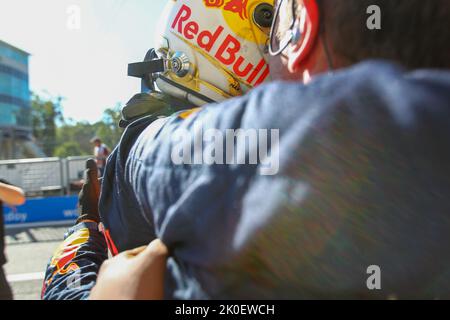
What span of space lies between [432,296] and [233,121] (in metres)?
0.45

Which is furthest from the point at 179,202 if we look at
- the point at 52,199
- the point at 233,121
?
the point at 52,199

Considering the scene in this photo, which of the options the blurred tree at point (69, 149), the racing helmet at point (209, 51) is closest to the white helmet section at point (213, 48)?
the racing helmet at point (209, 51)

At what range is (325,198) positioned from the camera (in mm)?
577

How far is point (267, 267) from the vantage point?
25.0 inches

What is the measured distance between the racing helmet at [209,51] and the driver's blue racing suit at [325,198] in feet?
2.31

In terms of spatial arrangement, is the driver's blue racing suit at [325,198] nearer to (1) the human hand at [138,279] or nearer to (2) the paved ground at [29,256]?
(1) the human hand at [138,279]

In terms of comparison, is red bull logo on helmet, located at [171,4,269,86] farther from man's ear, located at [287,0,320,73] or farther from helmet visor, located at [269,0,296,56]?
man's ear, located at [287,0,320,73]

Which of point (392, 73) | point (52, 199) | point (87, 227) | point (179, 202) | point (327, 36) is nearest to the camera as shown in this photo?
point (392, 73)

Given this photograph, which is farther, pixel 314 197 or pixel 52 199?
pixel 52 199

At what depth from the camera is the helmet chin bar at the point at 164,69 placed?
1380mm

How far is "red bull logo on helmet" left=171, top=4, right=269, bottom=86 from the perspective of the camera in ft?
4.45

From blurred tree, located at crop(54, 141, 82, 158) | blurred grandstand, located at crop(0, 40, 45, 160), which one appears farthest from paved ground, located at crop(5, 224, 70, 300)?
blurred grandstand, located at crop(0, 40, 45, 160)

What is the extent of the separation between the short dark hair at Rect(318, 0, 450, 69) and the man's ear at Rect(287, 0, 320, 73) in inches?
2.6
